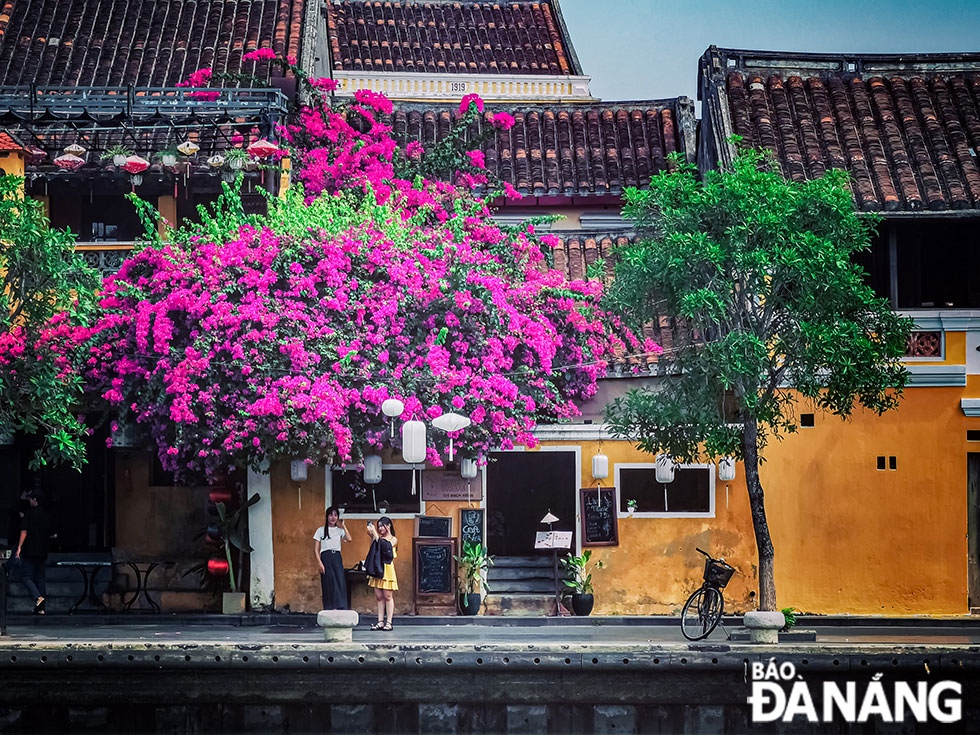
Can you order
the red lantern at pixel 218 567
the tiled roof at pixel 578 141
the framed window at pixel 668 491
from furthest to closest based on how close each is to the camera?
1. the tiled roof at pixel 578 141
2. the framed window at pixel 668 491
3. the red lantern at pixel 218 567

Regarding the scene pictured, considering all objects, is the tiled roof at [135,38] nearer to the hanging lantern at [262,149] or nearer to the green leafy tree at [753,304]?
the hanging lantern at [262,149]

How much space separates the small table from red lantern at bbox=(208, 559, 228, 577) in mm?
1634

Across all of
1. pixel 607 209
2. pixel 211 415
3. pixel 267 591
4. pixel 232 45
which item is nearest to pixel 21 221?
pixel 211 415

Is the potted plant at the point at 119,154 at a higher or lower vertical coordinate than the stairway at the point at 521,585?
higher

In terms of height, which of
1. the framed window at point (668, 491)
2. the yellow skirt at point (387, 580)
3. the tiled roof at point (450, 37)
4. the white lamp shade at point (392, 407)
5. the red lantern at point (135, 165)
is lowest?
the yellow skirt at point (387, 580)

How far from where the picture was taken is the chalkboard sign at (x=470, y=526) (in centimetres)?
2203

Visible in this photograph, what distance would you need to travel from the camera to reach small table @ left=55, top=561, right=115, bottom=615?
2170cm

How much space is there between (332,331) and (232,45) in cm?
860

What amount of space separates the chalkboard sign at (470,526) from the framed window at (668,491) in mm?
2035

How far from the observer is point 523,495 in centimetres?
2638

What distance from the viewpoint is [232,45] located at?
1042 inches

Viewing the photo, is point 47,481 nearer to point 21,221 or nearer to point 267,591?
point 267,591

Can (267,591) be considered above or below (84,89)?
below

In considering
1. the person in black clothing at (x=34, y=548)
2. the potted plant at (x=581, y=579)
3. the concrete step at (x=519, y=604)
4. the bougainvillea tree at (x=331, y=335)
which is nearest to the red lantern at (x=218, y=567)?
the bougainvillea tree at (x=331, y=335)
